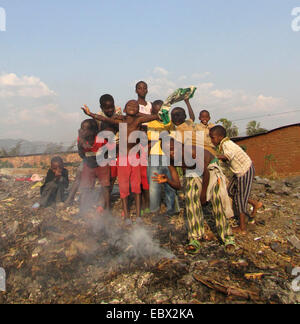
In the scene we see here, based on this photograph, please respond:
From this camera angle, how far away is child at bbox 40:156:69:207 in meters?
5.47

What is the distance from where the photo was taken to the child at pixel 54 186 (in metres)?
5.47

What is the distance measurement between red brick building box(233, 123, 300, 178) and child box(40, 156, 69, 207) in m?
7.61

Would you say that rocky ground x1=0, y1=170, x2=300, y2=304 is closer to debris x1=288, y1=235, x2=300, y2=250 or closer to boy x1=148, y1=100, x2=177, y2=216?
debris x1=288, y1=235, x2=300, y2=250

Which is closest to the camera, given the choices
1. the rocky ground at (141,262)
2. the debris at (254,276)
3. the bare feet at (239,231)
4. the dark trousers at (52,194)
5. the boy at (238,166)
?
the rocky ground at (141,262)

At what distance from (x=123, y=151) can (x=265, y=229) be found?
2.65 meters

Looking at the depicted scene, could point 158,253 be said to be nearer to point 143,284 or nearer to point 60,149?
point 143,284

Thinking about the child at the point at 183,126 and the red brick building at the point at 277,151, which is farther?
the red brick building at the point at 277,151

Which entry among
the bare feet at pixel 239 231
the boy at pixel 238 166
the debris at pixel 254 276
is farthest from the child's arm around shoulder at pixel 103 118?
the debris at pixel 254 276

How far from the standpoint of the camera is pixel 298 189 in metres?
6.41

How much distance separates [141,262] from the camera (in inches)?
120

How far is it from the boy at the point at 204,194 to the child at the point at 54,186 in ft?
10.4

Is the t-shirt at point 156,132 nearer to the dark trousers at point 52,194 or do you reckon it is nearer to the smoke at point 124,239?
the smoke at point 124,239

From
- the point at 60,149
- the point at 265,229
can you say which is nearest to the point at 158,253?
the point at 265,229
